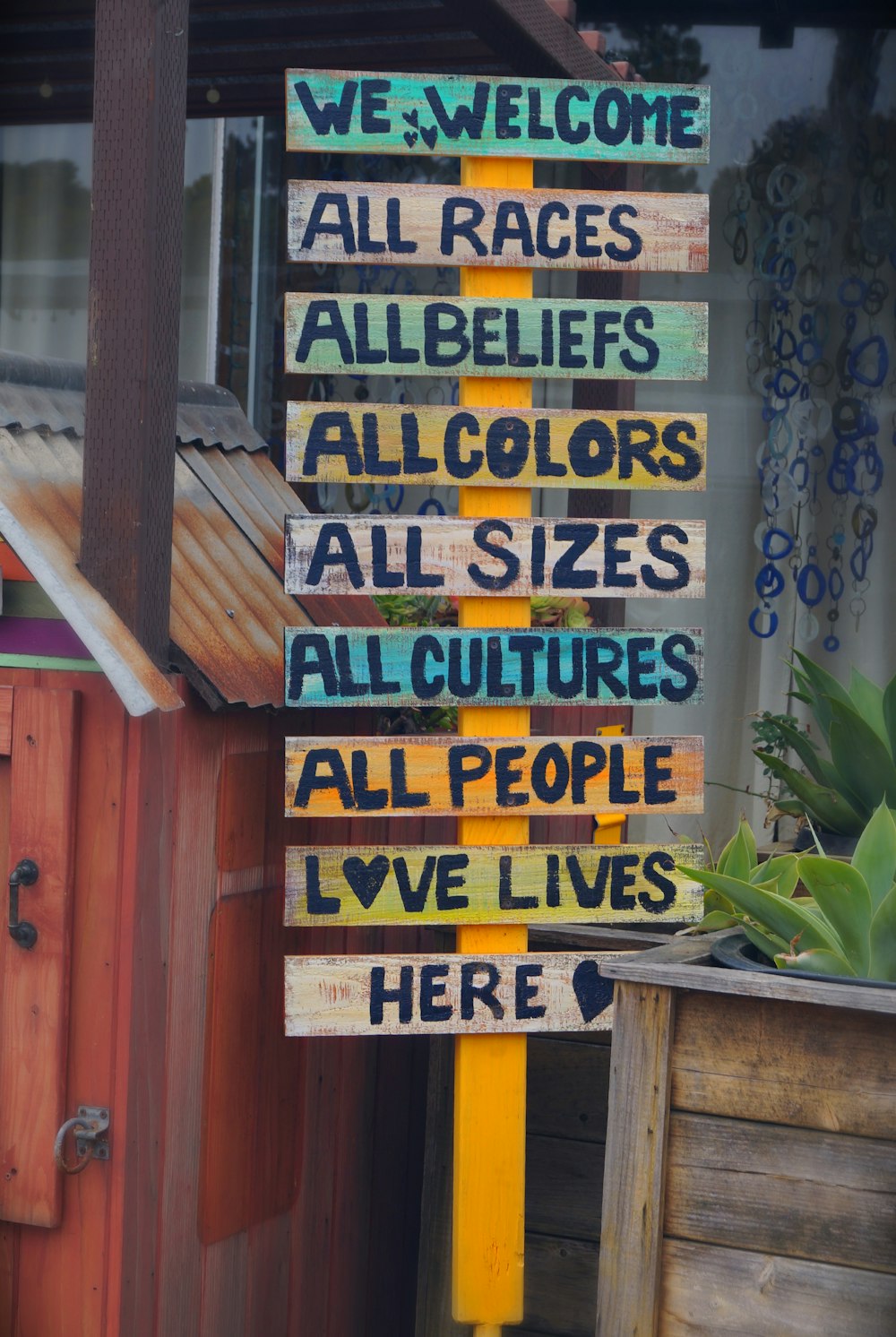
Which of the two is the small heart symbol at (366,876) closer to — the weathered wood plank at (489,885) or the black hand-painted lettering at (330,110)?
the weathered wood plank at (489,885)

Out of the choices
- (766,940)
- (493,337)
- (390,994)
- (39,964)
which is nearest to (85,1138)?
(39,964)

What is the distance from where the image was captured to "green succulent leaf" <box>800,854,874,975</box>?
2221 mm

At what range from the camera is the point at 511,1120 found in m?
2.71

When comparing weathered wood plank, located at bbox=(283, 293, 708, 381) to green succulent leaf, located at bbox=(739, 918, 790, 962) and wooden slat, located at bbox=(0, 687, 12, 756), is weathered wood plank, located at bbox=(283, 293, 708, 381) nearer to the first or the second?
wooden slat, located at bbox=(0, 687, 12, 756)

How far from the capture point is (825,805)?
3125mm

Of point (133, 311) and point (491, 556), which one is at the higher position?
point (133, 311)

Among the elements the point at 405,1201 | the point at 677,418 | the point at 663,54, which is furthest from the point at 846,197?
the point at 405,1201

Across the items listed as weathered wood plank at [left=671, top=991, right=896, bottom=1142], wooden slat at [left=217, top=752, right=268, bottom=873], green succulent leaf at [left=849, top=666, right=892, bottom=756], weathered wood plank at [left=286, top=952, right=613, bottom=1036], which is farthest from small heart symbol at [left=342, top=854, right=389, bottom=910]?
green succulent leaf at [left=849, top=666, right=892, bottom=756]

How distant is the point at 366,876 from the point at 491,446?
0.76m

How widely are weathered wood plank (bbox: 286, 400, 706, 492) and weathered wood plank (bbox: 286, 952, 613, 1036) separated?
2.68ft

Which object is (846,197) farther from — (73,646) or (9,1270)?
(9,1270)

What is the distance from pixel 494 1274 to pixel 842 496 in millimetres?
3061

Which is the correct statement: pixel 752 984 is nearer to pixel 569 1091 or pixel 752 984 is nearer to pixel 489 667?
pixel 489 667

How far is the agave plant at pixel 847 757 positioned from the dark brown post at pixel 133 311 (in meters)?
1.33
